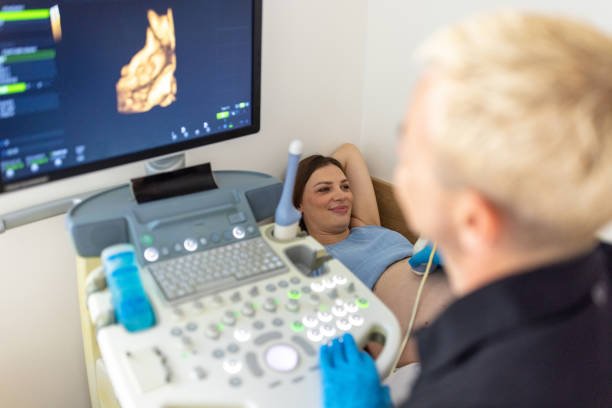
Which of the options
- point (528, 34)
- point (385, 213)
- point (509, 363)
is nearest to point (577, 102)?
point (528, 34)

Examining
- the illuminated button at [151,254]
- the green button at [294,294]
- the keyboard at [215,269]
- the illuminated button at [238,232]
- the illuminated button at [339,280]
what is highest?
the illuminated button at [238,232]

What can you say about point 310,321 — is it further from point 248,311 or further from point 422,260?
point 422,260

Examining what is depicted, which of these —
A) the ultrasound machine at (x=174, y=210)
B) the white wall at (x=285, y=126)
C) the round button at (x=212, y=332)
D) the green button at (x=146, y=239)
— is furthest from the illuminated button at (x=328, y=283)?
the white wall at (x=285, y=126)

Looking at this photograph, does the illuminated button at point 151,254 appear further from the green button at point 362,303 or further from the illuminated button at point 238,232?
the green button at point 362,303

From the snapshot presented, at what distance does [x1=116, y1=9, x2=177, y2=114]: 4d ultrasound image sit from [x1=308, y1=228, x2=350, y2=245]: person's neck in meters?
0.73

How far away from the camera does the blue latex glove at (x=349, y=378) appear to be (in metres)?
0.89

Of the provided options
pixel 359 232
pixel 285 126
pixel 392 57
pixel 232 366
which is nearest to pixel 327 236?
pixel 359 232

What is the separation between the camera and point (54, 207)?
1.22 metres

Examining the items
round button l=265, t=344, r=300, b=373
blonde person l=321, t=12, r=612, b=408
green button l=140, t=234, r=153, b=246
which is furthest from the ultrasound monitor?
blonde person l=321, t=12, r=612, b=408

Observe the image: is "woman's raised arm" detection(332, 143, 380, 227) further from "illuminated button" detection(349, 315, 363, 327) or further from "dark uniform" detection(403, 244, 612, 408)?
"dark uniform" detection(403, 244, 612, 408)

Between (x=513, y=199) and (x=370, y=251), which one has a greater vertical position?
(x=513, y=199)

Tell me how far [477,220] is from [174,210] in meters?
0.68

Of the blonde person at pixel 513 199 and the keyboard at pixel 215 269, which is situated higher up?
the blonde person at pixel 513 199

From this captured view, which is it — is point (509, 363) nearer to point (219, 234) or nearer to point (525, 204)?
point (525, 204)
